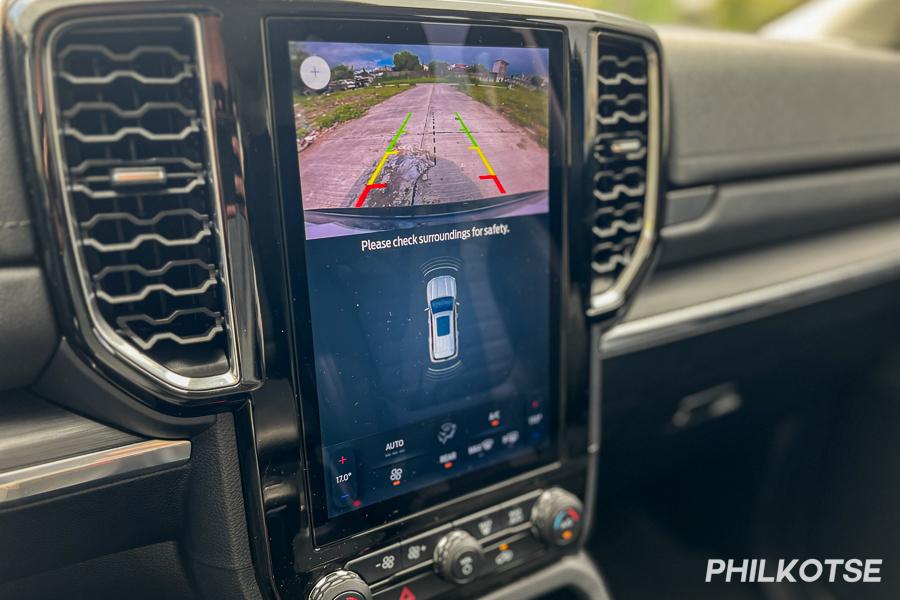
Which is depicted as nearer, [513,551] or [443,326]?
[443,326]

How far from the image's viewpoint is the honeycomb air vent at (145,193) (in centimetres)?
69

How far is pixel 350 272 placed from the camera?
2.69 feet

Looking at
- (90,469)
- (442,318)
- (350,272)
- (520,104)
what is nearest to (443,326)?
(442,318)

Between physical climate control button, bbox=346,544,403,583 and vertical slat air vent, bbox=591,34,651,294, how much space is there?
1.50 feet

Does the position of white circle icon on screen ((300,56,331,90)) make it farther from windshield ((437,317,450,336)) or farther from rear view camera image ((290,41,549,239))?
windshield ((437,317,450,336))

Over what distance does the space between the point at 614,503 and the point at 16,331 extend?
1.52 metres

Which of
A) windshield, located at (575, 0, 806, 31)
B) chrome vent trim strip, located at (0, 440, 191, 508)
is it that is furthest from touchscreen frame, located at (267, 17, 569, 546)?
windshield, located at (575, 0, 806, 31)

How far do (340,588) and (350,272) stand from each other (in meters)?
0.36

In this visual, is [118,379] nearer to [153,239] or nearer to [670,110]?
[153,239]

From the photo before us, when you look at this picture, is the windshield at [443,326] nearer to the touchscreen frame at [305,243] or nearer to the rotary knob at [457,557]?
the touchscreen frame at [305,243]

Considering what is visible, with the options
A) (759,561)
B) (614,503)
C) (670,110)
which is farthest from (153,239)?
(759,561)

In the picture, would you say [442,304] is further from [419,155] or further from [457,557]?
[457,557]

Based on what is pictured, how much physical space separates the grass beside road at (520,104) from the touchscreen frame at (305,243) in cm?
1

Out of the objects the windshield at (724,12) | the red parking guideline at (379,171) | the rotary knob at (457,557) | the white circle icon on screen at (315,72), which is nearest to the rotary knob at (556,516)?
the rotary knob at (457,557)
